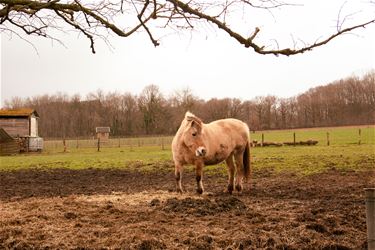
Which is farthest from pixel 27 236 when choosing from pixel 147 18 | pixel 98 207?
pixel 147 18

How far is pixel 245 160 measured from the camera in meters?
10.6

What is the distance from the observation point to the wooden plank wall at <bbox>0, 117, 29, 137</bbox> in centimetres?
4312

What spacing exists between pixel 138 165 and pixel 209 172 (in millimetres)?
4469

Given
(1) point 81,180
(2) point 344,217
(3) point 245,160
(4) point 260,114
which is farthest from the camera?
(4) point 260,114

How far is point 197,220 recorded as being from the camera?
247 inches

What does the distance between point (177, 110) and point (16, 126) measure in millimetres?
31984

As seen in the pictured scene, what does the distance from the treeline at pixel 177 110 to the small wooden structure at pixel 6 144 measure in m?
35.4

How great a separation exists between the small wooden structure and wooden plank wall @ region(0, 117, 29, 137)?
28.6ft

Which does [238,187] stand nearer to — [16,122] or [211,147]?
[211,147]

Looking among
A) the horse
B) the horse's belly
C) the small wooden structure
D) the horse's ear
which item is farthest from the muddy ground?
the small wooden structure

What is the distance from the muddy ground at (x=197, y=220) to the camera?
5.09 meters

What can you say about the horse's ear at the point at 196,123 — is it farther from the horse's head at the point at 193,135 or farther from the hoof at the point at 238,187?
the hoof at the point at 238,187

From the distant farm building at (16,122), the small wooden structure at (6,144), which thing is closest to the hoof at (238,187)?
the small wooden structure at (6,144)

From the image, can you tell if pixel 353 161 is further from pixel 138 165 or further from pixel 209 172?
pixel 138 165
